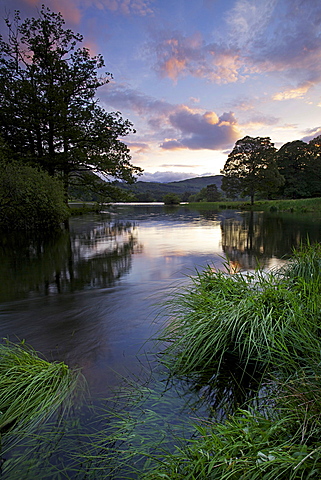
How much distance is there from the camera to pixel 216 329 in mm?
3277

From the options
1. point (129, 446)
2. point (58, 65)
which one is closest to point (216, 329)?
point (129, 446)

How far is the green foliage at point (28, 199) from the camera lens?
14000 mm

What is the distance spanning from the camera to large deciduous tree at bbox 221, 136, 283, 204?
159 feet

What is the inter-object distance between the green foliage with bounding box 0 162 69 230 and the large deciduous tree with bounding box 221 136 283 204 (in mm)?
40441

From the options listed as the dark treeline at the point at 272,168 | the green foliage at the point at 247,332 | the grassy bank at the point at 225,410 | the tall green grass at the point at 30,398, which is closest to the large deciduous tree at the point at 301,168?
the dark treeline at the point at 272,168

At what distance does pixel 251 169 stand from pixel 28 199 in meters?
45.0

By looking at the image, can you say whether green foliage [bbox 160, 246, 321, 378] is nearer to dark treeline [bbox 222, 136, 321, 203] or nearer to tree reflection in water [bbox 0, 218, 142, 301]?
tree reflection in water [bbox 0, 218, 142, 301]

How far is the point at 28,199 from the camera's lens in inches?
575

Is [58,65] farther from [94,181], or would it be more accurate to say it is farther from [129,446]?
[129,446]

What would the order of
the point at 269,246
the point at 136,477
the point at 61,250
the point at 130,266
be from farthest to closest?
the point at 269,246
the point at 61,250
the point at 130,266
the point at 136,477

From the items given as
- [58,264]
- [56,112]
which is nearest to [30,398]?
[58,264]

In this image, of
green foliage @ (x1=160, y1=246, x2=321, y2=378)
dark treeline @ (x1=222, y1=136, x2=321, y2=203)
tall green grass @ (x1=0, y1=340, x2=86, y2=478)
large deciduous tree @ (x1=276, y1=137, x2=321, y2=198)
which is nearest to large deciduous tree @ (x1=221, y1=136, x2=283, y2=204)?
dark treeline @ (x1=222, y1=136, x2=321, y2=203)

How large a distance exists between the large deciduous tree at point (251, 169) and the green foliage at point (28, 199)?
133 feet

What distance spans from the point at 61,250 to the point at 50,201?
5.85m
